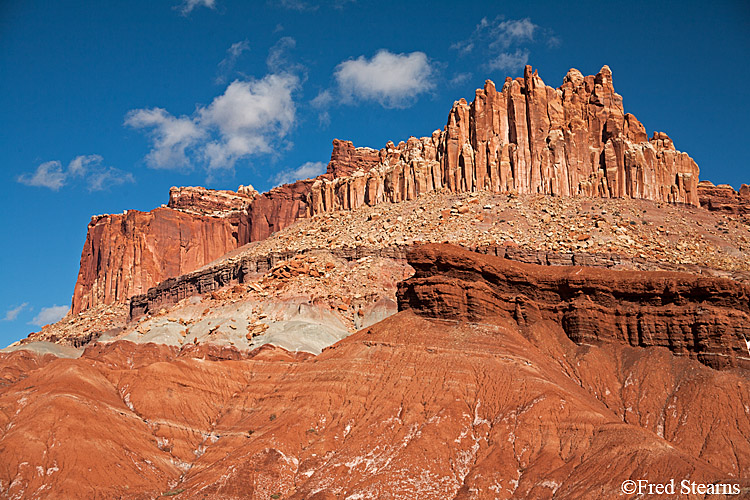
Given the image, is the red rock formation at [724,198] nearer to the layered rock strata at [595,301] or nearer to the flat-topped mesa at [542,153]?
the flat-topped mesa at [542,153]

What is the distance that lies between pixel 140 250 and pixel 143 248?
2.89ft

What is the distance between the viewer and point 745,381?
55.2m

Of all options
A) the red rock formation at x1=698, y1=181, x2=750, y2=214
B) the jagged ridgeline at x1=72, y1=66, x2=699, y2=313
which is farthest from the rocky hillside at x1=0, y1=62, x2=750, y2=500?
the red rock formation at x1=698, y1=181, x2=750, y2=214

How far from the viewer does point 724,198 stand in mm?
148375

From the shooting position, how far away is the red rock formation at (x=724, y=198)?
145625 millimetres

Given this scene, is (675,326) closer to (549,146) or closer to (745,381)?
(745,381)

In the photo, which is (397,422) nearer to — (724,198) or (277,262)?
(277,262)

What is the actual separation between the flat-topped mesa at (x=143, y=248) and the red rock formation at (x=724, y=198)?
97189 millimetres

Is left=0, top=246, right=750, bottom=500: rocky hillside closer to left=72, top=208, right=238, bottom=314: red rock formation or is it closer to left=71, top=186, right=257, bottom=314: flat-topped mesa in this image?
left=72, top=208, right=238, bottom=314: red rock formation

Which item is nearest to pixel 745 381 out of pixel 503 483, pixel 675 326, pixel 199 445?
pixel 675 326

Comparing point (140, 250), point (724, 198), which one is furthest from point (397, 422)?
point (140, 250)

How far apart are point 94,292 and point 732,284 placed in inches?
5503

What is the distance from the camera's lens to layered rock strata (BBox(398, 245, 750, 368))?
58656mm

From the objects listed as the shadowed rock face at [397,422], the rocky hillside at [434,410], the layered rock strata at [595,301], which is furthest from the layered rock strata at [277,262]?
the shadowed rock face at [397,422]
